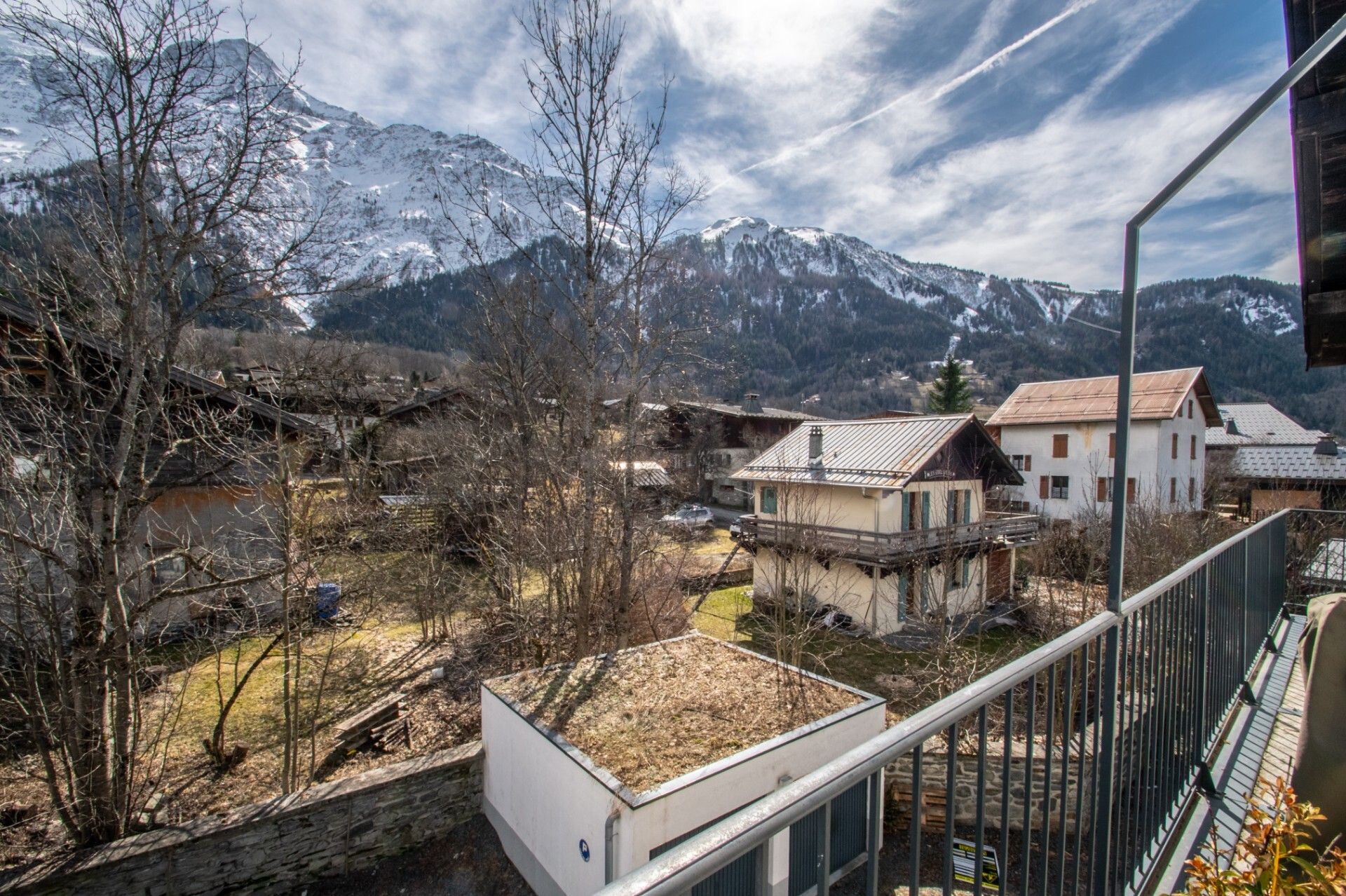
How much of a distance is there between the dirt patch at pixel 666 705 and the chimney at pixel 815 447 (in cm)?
944

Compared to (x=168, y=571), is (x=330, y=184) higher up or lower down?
higher up

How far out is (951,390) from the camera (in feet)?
135

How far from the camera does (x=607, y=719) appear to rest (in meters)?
7.32

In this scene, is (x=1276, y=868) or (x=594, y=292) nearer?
(x=1276, y=868)

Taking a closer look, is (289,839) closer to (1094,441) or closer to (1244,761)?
(1244,761)

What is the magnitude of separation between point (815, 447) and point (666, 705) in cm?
1185

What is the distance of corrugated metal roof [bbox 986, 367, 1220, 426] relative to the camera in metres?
21.9

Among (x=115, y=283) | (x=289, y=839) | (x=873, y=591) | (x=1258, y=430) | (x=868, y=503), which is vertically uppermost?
(x=115, y=283)

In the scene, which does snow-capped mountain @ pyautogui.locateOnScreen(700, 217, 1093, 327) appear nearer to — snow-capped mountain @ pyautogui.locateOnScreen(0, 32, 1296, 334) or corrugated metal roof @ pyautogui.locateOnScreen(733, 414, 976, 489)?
snow-capped mountain @ pyautogui.locateOnScreen(0, 32, 1296, 334)

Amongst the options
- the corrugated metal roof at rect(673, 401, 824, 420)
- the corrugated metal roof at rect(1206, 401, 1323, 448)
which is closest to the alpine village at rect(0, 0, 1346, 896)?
the corrugated metal roof at rect(1206, 401, 1323, 448)

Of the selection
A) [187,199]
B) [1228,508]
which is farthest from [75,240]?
[1228,508]

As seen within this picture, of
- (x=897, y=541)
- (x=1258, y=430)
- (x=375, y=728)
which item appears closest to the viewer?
(x=375, y=728)

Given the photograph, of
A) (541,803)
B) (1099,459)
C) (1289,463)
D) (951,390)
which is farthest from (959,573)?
(951,390)

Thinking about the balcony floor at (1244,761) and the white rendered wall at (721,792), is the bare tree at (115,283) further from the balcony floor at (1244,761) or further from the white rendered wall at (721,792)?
the balcony floor at (1244,761)
